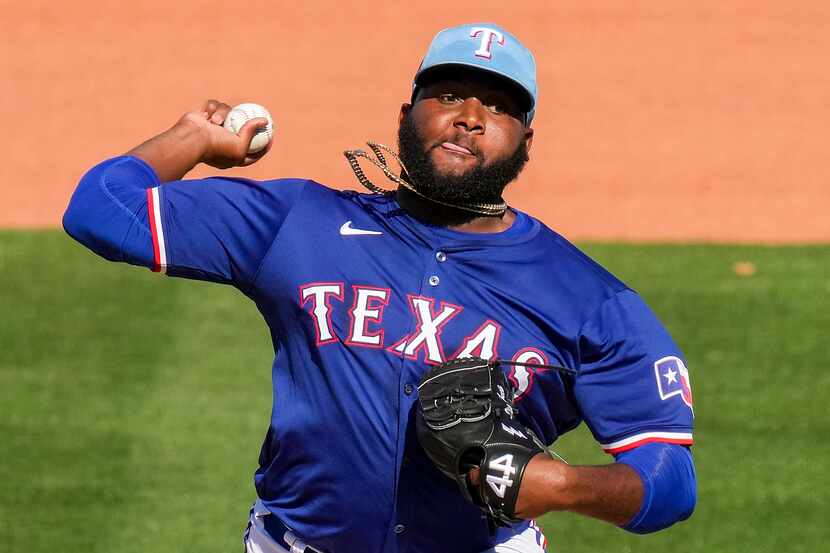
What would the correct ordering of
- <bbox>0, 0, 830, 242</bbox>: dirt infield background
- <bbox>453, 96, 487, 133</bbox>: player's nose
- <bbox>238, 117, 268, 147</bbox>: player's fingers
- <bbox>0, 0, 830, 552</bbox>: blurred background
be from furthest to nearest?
1. <bbox>0, 0, 830, 242</bbox>: dirt infield background
2. <bbox>0, 0, 830, 552</bbox>: blurred background
3. <bbox>238, 117, 268, 147</bbox>: player's fingers
4. <bbox>453, 96, 487, 133</bbox>: player's nose

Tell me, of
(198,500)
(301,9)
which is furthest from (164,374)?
(301,9)

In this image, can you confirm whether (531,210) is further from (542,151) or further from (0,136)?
(0,136)

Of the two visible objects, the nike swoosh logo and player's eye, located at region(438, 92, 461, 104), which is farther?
player's eye, located at region(438, 92, 461, 104)

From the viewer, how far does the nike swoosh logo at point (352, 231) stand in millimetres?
3977

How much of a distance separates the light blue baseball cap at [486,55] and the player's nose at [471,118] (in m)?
0.10

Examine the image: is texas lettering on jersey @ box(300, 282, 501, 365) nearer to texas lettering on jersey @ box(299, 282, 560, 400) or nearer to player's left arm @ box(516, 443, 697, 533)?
texas lettering on jersey @ box(299, 282, 560, 400)

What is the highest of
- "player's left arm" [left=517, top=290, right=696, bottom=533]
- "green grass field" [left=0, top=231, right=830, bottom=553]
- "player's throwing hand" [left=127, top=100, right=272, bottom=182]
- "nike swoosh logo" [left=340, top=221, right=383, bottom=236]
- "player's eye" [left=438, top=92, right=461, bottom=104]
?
"player's eye" [left=438, top=92, right=461, bottom=104]

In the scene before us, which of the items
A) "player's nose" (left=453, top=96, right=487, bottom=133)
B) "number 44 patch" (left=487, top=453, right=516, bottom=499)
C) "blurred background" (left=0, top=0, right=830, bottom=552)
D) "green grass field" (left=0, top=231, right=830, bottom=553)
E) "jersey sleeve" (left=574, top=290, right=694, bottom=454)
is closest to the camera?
"number 44 patch" (left=487, top=453, right=516, bottom=499)

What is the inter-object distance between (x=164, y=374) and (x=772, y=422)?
3.14 metres

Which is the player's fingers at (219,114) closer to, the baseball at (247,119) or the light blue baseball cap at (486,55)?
the baseball at (247,119)

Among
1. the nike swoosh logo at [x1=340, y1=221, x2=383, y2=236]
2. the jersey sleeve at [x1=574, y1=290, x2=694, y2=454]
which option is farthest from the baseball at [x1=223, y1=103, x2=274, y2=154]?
the jersey sleeve at [x1=574, y1=290, x2=694, y2=454]

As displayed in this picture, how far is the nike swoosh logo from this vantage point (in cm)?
398

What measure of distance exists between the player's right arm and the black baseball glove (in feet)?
2.13

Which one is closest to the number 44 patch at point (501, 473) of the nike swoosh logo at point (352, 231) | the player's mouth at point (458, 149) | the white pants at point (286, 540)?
the white pants at point (286, 540)
